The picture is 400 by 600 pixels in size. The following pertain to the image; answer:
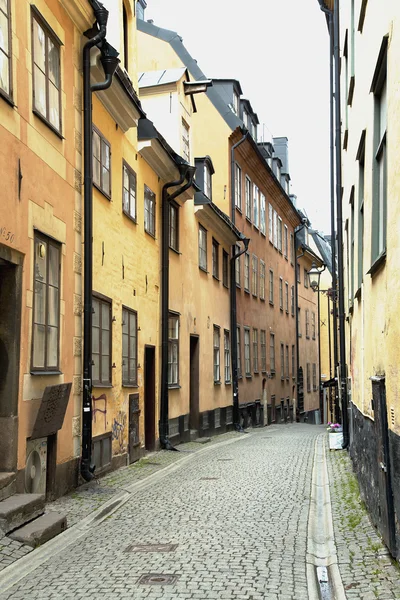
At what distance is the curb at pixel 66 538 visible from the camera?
21.3ft

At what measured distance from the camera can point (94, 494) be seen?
34.7 ft

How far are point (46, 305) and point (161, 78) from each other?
39.3ft

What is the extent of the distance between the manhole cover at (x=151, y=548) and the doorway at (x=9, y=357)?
66.3 inches

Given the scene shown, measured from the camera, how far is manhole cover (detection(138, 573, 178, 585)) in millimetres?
6263

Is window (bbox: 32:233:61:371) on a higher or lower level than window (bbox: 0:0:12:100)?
lower

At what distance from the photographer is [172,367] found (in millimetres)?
18812

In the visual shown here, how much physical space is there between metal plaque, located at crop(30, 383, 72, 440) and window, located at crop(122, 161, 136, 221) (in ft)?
16.5

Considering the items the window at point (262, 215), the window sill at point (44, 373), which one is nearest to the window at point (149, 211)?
the window sill at point (44, 373)

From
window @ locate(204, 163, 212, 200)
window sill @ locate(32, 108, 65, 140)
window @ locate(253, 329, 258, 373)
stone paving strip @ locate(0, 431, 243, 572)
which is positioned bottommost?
stone paving strip @ locate(0, 431, 243, 572)

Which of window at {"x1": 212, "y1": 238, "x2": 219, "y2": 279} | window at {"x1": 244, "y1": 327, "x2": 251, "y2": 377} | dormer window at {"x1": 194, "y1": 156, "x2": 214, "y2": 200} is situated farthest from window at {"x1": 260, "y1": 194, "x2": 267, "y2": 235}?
dormer window at {"x1": 194, "y1": 156, "x2": 214, "y2": 200}

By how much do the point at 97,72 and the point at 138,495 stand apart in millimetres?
6293

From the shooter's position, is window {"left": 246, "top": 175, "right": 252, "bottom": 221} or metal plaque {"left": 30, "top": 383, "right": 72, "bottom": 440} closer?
metal plaque {"left": 30, "top": 383, "right": 72, "bottom": 440}

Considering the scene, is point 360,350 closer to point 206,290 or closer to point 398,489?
point 398,489

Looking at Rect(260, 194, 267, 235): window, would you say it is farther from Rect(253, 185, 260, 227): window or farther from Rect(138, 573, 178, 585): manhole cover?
Rect(138, 573, 178, 585): manhole cover
